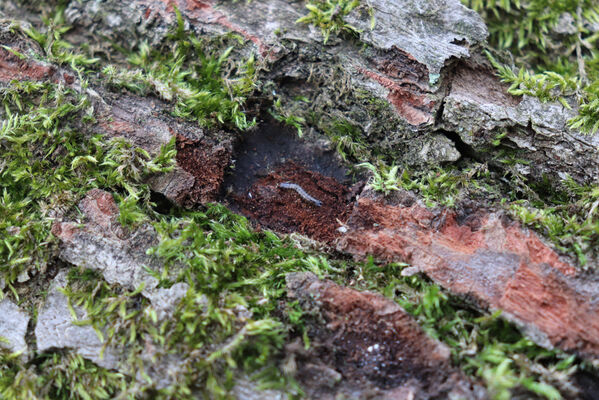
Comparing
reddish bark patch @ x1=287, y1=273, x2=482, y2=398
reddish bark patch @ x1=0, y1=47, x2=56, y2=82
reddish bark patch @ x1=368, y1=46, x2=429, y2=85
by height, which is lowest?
reddish bark patch @ x1=287, y1=273, x2=482, y2=398

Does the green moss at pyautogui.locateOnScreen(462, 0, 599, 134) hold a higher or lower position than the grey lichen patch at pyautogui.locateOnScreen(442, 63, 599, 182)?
higher

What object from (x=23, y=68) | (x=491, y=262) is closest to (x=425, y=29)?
(x=491, y=262)

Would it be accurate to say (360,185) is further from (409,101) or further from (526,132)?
(526,132)

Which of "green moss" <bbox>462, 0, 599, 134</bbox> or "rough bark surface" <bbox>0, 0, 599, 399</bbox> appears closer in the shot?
"rough bark surface" <bbox>0, 0, 599, 399</bbox>

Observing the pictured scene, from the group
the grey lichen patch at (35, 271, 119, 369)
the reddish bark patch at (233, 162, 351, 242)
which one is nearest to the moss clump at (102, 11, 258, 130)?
the reddish bark patch at (233, 162, 351, 242)

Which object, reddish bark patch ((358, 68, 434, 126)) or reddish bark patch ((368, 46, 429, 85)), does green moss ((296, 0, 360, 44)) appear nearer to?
reddish bark patch ((368, 46, 429, 85))

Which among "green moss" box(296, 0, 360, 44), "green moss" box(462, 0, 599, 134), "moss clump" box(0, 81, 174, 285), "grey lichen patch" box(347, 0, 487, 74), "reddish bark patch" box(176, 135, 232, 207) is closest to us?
"moss clump" box(0, 81, 174, 285)

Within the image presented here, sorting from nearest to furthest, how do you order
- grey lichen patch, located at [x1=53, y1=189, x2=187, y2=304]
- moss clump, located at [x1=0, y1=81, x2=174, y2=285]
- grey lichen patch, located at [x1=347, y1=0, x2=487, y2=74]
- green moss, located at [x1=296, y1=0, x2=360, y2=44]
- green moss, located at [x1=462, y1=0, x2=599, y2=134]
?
grey lichen patch, located at [x1=53, y1=189, x2=187, y2=304] → moss clump, located at [x1=0, y1=81, x2=174, y2=285] → grey lichen patch, located at [x1=347, y1=0, x2=487, y2=74] → green moss, located at [x1=296, y1=0, x2=360, y2=44] → green moss, located at [x1=462, y1=0, x2=599, y2=134]

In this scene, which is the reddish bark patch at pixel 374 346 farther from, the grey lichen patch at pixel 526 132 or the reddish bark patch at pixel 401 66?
the reddish bark patch at pixel 401 66
